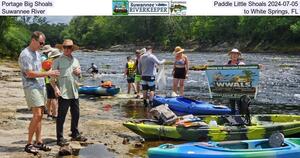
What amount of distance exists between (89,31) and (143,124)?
388 ft

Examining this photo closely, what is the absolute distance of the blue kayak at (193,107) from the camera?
12.6m

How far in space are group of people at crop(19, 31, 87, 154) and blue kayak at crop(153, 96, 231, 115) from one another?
4530 millimetres

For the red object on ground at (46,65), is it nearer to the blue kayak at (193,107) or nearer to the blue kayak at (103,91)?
the blue kayak at (193,107)

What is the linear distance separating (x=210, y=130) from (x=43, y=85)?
308cm

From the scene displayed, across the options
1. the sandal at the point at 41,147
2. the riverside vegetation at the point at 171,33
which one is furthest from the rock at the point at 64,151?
the riverside vegetation at the point at 171,33

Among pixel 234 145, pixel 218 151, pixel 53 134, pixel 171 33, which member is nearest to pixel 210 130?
pixel 234 145

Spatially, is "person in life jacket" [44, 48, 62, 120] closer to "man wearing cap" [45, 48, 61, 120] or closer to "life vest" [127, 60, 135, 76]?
"man wearing cap" [45, 48, 61, 120]

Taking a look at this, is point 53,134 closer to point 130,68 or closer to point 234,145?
point 234,145

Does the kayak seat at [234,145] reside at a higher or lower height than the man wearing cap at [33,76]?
lower

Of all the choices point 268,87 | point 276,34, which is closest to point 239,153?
point 268,87

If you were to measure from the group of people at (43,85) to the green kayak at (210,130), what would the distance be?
1355 millimetres

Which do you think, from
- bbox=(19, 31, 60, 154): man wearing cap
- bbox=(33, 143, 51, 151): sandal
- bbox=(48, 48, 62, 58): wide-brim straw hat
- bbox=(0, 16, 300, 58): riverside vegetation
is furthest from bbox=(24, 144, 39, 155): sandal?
bbox=(0, 16, 300, 58): riverside vegetation

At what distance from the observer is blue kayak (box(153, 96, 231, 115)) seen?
12.6 meters

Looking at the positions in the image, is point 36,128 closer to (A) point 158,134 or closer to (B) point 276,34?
(A) point 158,134
